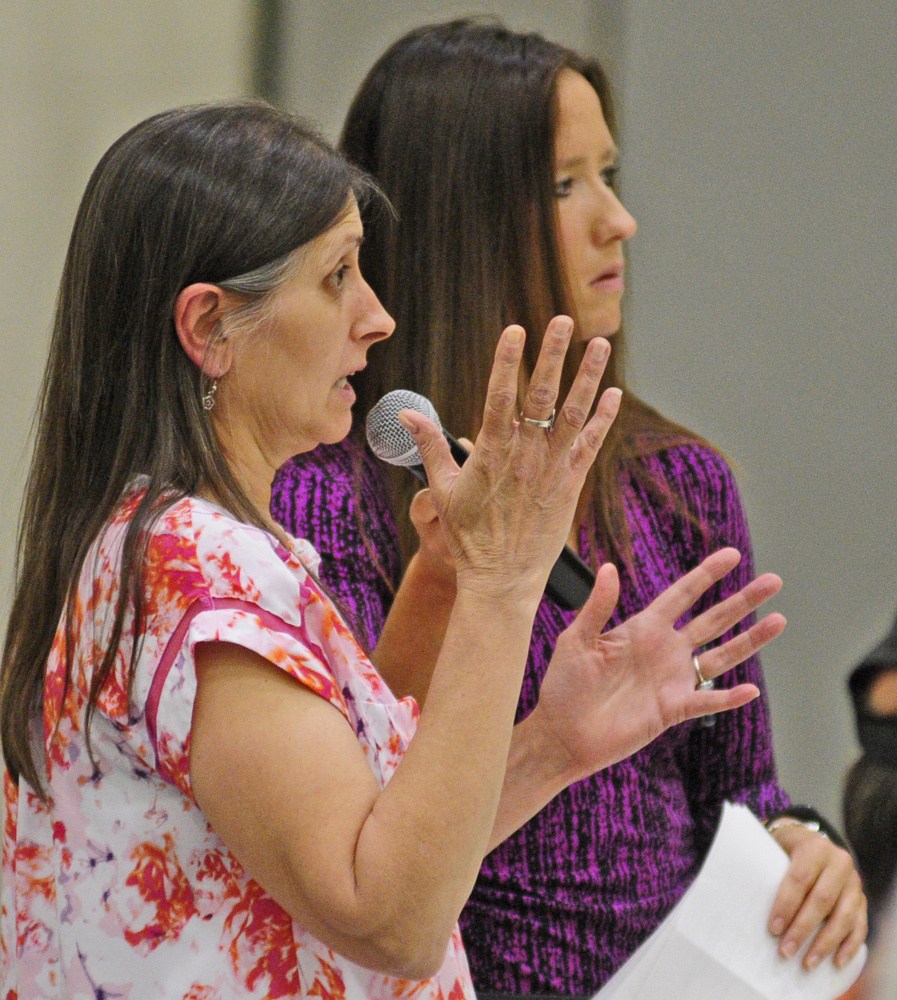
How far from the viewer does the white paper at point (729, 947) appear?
1177mm

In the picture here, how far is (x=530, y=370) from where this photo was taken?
5.87 ft

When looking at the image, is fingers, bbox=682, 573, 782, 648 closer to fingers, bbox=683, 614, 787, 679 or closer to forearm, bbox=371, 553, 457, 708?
fingers, bbox=683, 614, 787, 679

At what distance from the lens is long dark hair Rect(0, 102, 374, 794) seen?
3.63 feet

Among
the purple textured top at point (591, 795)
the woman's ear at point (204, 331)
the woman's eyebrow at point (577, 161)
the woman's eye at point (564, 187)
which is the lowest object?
the purple textured top at point (591, 795)

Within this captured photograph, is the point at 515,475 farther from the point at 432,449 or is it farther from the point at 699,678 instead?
the point at 699,678

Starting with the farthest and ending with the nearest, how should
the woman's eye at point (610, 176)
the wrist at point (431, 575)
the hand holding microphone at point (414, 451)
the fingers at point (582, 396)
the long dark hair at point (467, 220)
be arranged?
1. the woman's eye at point (610, 176)
2. the long dark hair at point (467, 220)
3. the wrist at point (431, 575)
4. the hand holding microphone at point (414, 451)
5. the fingers at point (582, 396)

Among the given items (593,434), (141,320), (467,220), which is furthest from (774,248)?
(141,320)

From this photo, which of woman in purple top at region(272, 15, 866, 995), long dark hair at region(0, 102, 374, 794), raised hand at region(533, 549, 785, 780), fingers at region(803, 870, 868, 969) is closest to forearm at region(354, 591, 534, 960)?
long dark hair at region(0, 102, 374, 794)

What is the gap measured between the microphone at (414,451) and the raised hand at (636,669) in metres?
0.03

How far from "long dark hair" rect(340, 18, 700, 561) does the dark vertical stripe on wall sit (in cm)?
127

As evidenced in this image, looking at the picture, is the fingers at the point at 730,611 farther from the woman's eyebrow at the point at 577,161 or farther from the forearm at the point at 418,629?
the woman's eyebrow at the point at 577,161

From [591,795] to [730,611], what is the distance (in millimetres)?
334

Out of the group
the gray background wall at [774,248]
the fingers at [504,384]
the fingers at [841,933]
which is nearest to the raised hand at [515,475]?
the fingers at [504,384]

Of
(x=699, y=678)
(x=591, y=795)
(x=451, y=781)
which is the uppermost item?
(x=451, y=781)
